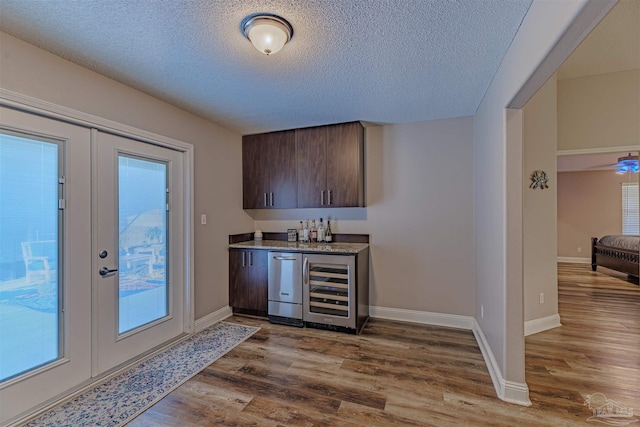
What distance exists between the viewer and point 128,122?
8.12 feet

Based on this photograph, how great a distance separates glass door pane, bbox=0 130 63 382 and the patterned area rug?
0.39 metres

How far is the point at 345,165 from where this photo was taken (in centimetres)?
348

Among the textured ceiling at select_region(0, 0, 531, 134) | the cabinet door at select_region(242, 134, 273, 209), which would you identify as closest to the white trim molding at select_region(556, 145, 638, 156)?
the textured ceiling at select_region(0, 0, 531, 134)

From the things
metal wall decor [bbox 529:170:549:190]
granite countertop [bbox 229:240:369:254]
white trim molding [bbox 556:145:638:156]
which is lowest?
granite countertop [bbox 229:240:369:254]

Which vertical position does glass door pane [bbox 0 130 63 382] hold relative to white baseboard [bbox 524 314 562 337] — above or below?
above

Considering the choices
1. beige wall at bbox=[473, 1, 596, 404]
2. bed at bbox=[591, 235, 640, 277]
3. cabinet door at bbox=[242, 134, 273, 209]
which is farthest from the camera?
bed at bbox=[591, 235, 640, 277]

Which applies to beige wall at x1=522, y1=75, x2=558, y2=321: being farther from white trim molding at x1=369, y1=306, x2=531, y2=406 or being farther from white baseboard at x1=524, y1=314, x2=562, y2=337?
white trim molding at x1=369, y1=306, x2=531, y2=406

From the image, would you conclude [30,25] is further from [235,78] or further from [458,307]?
[458,307]

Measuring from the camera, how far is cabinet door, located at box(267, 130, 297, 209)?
374 cm

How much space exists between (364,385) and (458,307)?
1716mm

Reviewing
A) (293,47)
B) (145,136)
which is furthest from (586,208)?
(145,136)

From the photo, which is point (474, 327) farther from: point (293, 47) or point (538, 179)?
point (293, 47)

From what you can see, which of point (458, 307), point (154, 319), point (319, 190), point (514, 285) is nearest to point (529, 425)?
point (514, 285)

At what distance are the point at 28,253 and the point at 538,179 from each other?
4.72 metres
